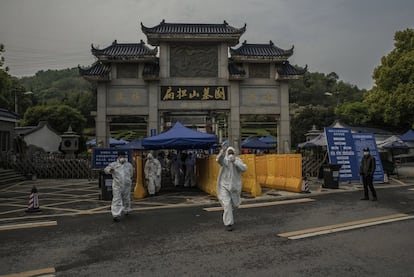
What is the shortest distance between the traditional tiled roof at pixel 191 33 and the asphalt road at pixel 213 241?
50.9 feet

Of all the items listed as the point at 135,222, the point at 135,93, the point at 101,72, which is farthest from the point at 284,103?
the point at 135,222

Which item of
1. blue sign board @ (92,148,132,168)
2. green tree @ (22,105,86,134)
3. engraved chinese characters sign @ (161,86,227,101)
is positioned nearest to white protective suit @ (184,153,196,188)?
blue sign board @ (92,148,132,168)

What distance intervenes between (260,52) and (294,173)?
13306mm

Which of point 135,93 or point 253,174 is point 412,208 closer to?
point 253,174

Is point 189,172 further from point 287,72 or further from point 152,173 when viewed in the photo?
point 287,72

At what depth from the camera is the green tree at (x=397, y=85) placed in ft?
92.3

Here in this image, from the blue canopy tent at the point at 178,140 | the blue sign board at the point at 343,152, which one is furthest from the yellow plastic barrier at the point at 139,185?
the blue sign board at the point at 343,152

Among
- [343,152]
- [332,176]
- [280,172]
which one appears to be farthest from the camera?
[343,152]

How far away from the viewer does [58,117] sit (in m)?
48.2

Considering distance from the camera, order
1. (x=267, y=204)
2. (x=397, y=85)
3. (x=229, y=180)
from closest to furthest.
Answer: (x=229, y=180), (x=267, y=204), (x=397, y=85)

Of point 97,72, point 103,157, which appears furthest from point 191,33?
point 103,157

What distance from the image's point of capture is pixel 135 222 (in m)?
8.80

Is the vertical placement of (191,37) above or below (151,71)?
above

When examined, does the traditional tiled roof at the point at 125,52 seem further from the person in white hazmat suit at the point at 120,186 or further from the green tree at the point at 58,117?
the green tree at the point at 58,117
